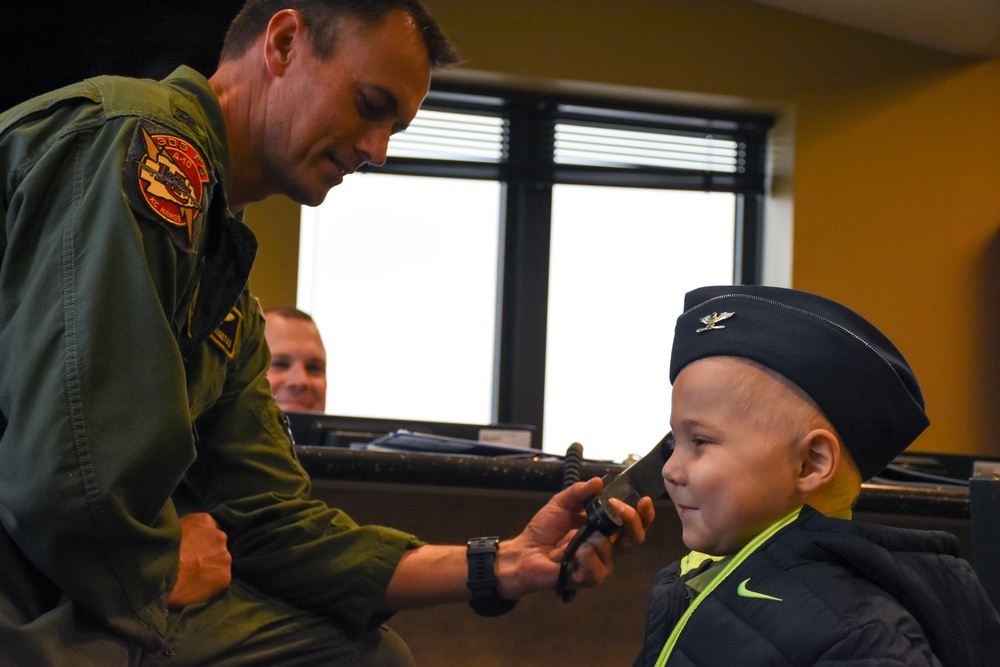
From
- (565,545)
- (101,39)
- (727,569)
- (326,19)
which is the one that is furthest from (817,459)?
(101,39)

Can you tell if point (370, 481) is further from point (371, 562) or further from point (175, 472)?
point (175, 472)

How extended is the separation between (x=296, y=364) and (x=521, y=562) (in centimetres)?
196

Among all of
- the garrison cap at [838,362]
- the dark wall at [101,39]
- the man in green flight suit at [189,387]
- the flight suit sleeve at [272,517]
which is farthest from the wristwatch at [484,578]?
the dark wall at [101,39]

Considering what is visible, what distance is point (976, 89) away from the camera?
16.4ft

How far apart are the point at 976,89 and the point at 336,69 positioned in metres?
4.21

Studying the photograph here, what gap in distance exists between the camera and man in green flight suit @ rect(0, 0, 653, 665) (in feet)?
3.50

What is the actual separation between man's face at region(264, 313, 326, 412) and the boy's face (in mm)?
2301

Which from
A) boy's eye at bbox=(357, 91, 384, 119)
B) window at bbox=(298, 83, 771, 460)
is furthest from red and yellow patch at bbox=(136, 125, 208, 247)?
window at bbox=(298, 83, 771, 460)

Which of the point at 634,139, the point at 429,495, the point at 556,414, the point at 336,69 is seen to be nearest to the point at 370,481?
the point at 429,495

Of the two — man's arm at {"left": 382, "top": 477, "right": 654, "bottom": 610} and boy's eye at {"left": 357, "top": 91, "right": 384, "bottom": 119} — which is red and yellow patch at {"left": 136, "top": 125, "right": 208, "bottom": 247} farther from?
man's arm at {"left": 382, "top": 477, "right": 654, "bottom": 610}

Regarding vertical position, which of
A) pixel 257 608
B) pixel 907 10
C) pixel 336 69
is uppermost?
pixel 907 10

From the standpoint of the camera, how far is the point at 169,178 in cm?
118

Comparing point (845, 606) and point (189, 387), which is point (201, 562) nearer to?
point (189, 387)

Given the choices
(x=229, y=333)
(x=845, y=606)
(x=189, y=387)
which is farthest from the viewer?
(x=229, y=333)
